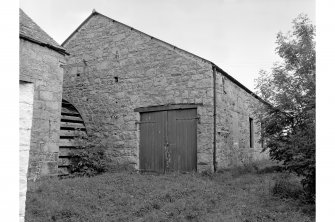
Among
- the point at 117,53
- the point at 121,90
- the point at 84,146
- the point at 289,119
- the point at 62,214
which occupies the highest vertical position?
the point at 117,53

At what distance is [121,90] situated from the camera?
10.1 metres

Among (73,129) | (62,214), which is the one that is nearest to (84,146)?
(73,129)

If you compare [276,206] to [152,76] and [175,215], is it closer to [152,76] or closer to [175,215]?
[175,215]

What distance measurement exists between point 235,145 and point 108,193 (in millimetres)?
4969

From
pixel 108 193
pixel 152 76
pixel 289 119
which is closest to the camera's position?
pixel 108 193

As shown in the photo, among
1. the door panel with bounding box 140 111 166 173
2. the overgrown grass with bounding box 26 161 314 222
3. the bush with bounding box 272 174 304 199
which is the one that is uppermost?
the door panel with bounding box 140 111 166 173

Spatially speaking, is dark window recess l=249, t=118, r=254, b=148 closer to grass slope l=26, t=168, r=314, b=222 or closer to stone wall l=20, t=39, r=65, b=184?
grass slope l=26, t=168, r=314, b=222

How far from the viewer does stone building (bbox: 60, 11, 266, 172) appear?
8859mm

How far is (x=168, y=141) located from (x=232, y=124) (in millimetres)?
2246

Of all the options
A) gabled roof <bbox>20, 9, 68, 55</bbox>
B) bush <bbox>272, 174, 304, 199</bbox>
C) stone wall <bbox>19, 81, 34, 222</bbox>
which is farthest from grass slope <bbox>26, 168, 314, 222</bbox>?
gabled roof <bbox>20, 9, 68, 55</bbox>

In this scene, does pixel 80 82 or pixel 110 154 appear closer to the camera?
pixel 110 154

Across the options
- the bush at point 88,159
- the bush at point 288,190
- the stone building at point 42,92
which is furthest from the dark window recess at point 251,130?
the stone building at point 42,92

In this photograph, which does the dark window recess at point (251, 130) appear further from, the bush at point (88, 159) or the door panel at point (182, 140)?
the bush at point (88, 159)

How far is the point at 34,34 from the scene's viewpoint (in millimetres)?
8531
